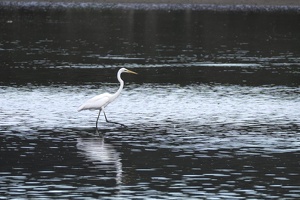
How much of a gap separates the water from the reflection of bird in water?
1.2 inches

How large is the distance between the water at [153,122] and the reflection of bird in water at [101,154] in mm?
30

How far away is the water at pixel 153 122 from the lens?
2666 cm

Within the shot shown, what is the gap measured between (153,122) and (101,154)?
7.11m

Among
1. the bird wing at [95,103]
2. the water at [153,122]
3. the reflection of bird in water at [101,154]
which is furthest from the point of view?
the bird wing at [95,103]

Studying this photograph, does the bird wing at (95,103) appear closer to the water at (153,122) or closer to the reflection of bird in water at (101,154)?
the water at (153,122)

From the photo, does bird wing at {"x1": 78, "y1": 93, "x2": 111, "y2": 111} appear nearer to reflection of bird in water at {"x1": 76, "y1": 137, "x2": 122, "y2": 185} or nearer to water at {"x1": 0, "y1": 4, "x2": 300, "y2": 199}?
water at {"x1": 0, "y1": 4, "x2": 300, "y2": 199}

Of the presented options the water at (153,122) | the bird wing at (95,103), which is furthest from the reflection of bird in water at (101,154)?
the bird wing at (95,103)

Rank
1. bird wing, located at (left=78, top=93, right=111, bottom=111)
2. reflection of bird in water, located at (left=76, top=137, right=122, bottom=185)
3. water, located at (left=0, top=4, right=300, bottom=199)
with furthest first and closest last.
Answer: bird wing, located at (left=78, top=93, right=111, bottom=111)
reflection of bird in water, located at (left=76, top=137, right=122, bottom=185)
water, located at (left=0, top=4, right=300, bottom=199)

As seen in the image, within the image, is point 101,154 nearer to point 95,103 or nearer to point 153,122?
point 95,103

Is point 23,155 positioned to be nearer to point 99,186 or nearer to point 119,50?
point 99,186

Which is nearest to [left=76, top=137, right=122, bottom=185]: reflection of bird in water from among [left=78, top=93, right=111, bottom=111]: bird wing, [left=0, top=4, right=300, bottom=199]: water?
[left=0, top=4, right=300, bottom=199]: water

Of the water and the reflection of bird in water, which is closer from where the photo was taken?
the water

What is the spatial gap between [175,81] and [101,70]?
7.24 metres

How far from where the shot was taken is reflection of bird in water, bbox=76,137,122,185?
28644 millimetres
